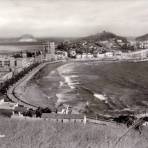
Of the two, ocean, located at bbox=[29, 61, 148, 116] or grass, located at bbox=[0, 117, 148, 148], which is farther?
ocean, located at bbox=[29, 61, 148, 116]

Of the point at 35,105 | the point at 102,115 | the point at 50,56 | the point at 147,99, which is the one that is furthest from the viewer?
the point at 50,56

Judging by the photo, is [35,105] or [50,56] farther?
[50,56]

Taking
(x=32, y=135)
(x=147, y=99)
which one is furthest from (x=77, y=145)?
(x=147, y=99)

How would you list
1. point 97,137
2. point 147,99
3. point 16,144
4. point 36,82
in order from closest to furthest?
1. point 16,144
2. point 97,137
3. point 147,99
4. point 36,82

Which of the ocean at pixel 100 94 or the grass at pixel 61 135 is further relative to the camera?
the ocean at pixel 100 94

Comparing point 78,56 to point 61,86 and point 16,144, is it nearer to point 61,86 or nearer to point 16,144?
point 61,86

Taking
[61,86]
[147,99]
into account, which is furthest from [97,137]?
[61,86]

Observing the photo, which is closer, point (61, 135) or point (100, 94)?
point (61, 135)
